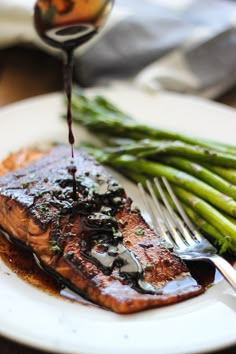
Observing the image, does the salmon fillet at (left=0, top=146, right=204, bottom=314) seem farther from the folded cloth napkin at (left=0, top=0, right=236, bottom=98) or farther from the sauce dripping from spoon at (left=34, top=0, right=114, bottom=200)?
the folded cloth napkin at (left=0, top=0, right=236, bottom=98)

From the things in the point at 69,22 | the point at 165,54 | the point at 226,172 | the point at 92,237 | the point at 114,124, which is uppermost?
the point at 69,22

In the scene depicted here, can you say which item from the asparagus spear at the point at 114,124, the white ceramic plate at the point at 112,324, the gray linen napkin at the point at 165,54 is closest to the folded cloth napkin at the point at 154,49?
the gray linen napkin at the point at 165,54

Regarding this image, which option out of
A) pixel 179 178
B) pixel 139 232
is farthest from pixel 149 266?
pixel 179 178

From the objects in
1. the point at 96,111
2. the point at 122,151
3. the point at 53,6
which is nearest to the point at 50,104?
the point at 96,111

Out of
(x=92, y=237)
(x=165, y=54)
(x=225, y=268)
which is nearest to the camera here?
(x=225, y=268)

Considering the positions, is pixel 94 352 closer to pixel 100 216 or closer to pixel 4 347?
pixel 4 347

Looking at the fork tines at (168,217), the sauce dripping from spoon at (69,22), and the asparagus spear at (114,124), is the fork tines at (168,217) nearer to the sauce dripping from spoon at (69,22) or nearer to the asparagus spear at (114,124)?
the asparagus spear at (114,124)

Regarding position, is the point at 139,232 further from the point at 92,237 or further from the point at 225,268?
the point at 225,268
